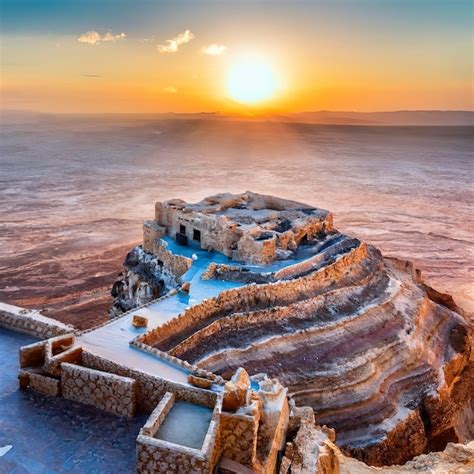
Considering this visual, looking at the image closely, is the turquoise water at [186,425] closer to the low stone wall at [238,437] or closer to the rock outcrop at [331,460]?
the low stone wall at [238,437]

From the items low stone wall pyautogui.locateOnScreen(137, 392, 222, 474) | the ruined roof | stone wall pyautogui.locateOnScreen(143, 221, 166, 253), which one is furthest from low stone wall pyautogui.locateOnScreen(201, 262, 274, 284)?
low stone wall pyautogui.locateOnScreen(137, 392, 222, 474)

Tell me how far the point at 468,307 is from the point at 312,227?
13.7 meters

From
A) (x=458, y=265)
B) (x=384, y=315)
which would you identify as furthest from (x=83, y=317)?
(x=458, y=265)

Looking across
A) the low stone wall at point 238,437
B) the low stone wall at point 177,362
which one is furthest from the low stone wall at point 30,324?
the low stone wall at point 238,437

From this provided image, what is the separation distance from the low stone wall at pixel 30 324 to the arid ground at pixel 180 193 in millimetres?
14580

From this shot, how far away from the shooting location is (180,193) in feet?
248

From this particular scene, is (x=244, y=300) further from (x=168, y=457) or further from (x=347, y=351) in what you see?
(x=168, y=457)

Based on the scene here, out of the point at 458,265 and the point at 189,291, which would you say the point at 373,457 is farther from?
the point at 458,265

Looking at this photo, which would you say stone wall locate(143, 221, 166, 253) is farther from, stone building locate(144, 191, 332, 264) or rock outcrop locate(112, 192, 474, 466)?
rock outcrop locate(112, 192, 474, 466)

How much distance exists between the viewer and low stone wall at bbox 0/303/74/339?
16625 millimetres

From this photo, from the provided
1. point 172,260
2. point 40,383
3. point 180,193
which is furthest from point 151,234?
point 180,193

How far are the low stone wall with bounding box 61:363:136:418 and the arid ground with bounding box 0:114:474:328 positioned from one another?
18.4 metres

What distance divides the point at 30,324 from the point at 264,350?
897cm

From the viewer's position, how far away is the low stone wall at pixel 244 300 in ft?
63.7
